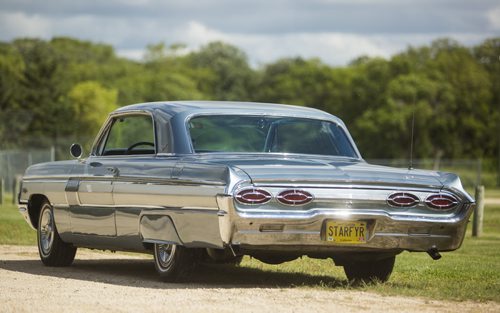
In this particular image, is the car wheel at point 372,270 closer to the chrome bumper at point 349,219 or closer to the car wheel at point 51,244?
the chrome bumper at point 349,219

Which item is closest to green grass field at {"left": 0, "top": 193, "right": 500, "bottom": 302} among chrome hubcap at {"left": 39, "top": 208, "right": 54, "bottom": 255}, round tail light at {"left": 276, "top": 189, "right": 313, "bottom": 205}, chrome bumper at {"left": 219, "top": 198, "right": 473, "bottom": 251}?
chrome bumper at {"left": 219, "top": 198, "right": 473, "bottom": 251}

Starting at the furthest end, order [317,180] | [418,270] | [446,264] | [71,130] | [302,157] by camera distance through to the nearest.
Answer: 1. [71,130]
2. [446,264]
3. [418,270]
4. [302,157]
5. [317,180]

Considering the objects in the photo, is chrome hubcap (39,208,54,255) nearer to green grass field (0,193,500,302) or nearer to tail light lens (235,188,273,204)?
green grass field (0,193,500,302)

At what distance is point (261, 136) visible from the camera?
463 inches

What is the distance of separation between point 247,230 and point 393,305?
1.38 metres

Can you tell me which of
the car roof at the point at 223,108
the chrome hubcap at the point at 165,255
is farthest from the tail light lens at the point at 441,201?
the chrome hubcap at the point at 165,255

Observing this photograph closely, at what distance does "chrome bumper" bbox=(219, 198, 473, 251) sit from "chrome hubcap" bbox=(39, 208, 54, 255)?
13.1 ft

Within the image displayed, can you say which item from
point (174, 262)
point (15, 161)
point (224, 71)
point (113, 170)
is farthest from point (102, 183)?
point (224, 71)

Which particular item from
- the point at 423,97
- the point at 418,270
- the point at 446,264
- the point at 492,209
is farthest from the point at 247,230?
the point at 423,97

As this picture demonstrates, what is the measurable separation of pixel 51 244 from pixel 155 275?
1.71 m

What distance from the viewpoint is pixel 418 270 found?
43.8 ft

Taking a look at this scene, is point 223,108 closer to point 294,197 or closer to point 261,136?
point 261,136

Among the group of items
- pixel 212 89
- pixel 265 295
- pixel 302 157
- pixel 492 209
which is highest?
pixel 302 157

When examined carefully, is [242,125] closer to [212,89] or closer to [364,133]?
[364,133]
